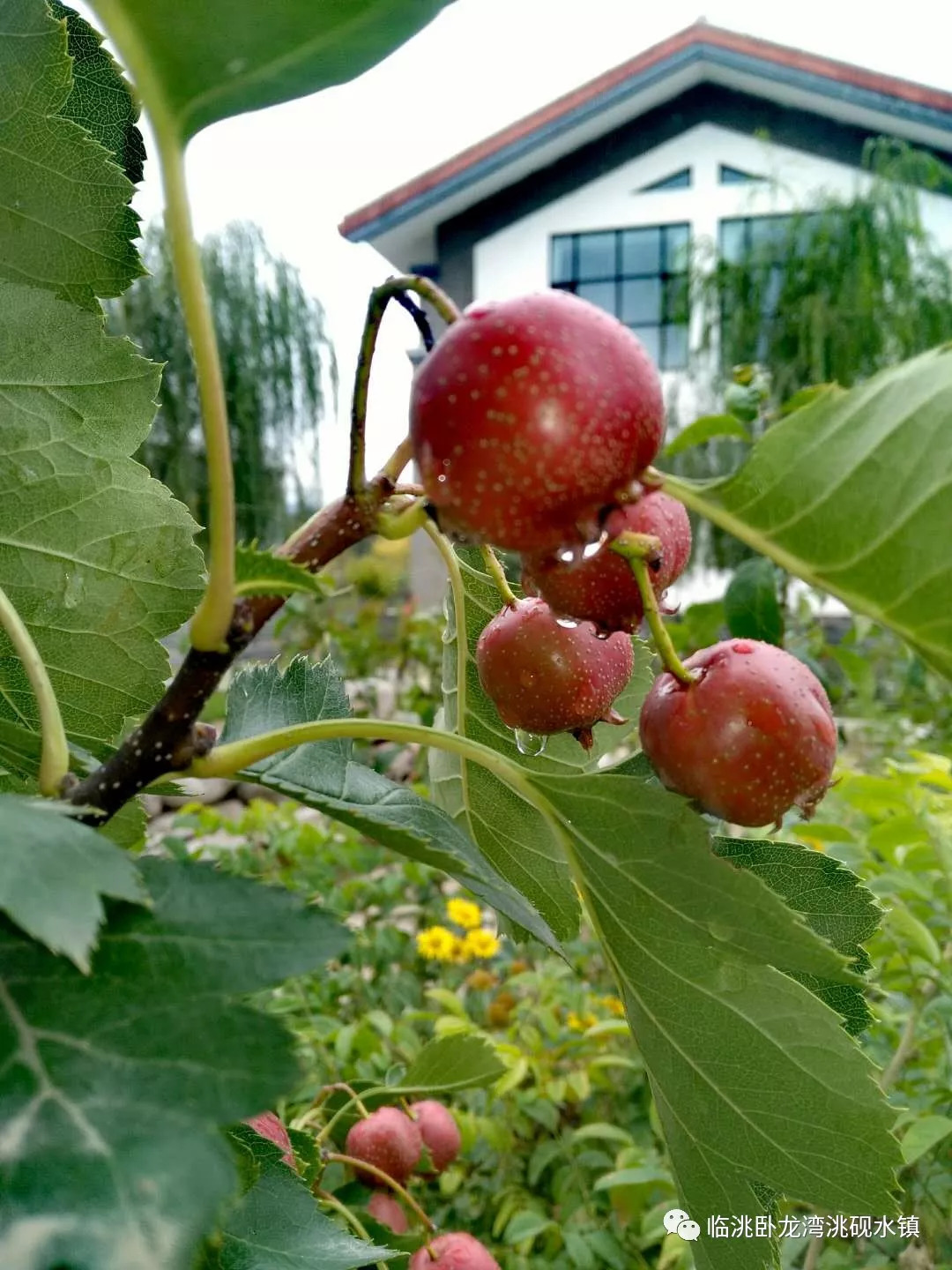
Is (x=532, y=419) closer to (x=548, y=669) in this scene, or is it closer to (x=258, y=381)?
(x=548, y=669)

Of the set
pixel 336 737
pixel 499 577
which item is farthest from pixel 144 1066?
pixel 499 577

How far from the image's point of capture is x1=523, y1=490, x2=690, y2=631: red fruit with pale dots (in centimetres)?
35

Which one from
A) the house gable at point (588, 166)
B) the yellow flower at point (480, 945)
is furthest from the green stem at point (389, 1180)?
the house gable at point (588, 166)

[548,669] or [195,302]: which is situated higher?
[195,302]

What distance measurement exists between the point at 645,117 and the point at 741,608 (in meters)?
6.52

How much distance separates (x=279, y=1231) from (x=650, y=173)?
7.34 m

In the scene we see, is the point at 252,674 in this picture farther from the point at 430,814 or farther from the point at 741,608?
the point at 741,608

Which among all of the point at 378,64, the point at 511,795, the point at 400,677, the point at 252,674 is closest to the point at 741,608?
the point at 511,795

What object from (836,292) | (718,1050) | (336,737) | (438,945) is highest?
(836,292)

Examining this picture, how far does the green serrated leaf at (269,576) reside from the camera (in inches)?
11.9

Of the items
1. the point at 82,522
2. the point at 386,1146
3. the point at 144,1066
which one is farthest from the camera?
the point at 386,1146

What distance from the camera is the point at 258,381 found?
19.5ft

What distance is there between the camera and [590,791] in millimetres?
375

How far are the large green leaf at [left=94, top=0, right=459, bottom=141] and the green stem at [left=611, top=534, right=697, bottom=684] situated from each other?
0.17 meters
